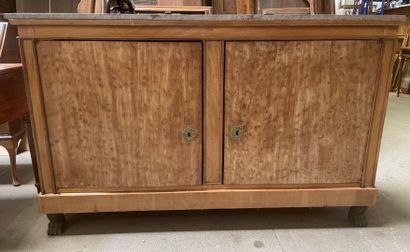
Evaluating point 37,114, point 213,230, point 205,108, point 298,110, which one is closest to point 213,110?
point 205,108

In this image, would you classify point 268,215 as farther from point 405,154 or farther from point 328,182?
point 405,154

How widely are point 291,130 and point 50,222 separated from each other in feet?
3.28

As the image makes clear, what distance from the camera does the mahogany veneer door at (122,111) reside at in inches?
39.6

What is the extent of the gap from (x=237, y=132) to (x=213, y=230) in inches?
17.0

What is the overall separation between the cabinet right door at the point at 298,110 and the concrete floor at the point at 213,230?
0.22 metres

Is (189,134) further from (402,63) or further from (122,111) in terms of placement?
(402,63)

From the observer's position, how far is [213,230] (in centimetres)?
124

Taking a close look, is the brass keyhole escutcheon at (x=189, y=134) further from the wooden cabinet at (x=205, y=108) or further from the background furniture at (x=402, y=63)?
the background furniture at (x=402, y=63)

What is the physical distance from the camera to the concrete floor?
114 cm

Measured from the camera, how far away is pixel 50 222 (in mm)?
1197

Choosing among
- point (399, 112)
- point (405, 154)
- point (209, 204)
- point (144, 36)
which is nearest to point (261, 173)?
point (209, 204)

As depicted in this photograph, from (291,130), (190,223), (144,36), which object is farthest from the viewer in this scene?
(190,223)

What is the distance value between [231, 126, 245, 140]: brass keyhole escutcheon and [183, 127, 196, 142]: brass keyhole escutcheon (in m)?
0.14

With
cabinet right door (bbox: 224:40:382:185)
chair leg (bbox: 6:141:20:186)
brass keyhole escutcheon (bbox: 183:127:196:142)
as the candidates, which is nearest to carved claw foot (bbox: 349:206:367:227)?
cabinet right door (bbox: 224:40:382:185)
